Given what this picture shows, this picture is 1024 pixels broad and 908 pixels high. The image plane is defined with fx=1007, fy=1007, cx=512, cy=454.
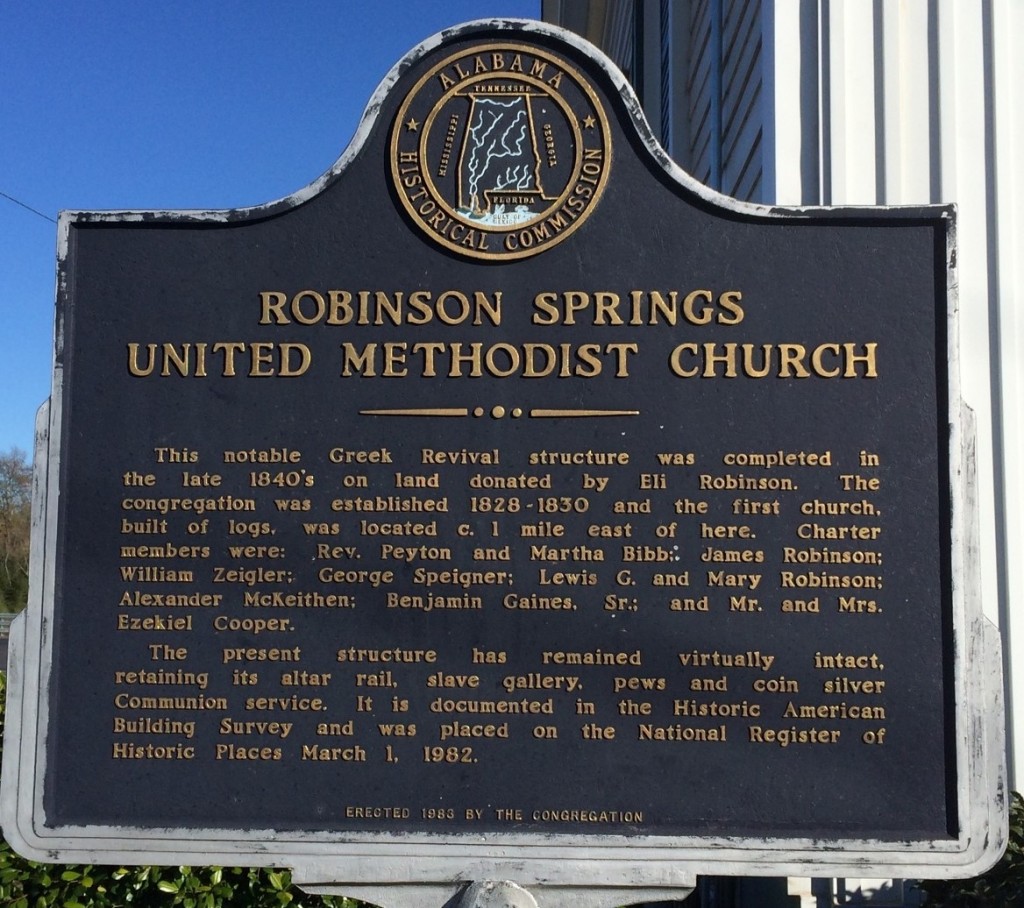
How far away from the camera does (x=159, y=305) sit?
3564 millimetres


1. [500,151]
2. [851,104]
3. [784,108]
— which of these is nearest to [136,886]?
[500,151]

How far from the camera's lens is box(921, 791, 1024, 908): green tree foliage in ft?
12.4

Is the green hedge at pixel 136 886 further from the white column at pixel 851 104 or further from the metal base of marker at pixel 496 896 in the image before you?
the white column at pixel 851 104

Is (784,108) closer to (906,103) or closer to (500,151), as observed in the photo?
(906,103)

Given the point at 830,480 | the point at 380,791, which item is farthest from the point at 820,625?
the point at 380,791

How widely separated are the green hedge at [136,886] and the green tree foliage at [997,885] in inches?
106

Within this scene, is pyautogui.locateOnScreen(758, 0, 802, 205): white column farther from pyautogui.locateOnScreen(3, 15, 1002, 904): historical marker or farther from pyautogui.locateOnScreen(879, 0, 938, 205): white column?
pyautogui.locateOnScreen(3, 15, 1002, 904): historical marker

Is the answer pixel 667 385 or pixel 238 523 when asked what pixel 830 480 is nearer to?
pixel 667 385

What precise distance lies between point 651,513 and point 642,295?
2.45 feet

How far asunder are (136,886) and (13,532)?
143ft

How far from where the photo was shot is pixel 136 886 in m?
4.47

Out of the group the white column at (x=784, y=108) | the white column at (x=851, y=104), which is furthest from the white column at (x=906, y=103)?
the white column at (x=784, y=108)

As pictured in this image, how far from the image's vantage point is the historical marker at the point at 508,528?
10.7 ft

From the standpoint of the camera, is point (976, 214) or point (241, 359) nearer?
point (241, 359)
